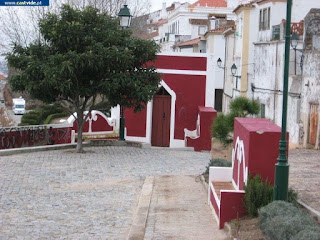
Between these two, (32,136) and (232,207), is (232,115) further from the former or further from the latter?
(32,136)

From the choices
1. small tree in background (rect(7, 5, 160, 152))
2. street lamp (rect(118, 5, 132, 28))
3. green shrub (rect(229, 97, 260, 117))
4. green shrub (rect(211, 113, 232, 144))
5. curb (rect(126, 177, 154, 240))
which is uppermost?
street lamp (rect(118, 5, 132, 28))

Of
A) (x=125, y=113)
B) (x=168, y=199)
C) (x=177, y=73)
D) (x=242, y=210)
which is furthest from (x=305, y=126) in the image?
(x=242, y=210)

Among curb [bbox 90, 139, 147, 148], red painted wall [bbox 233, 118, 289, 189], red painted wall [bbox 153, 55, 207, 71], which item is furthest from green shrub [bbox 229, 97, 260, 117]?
red painted wall [bbox 153, 55, 207, 71]

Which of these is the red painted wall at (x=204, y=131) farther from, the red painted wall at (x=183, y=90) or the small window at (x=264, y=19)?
the small window at (x=264, y=19)

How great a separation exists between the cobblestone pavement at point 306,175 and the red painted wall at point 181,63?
770cm

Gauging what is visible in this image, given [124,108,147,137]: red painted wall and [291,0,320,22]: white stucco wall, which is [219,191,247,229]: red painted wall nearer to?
[124,108,147,137]: red painted wall

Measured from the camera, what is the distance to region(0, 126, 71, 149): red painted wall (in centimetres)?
2184

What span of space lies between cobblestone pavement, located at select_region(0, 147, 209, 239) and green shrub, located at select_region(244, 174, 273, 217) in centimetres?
213

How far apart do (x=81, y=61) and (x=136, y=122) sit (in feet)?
25.0

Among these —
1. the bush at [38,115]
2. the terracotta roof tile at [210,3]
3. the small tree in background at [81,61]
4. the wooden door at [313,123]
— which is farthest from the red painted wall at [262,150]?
the terracotta roof tile at [210,3]

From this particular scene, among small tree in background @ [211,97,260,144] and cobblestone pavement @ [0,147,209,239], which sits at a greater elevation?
small tree in background @ [211,97,260,144]

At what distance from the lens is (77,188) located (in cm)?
1423

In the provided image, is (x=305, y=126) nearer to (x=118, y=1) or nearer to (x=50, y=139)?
(x=50, y=139)

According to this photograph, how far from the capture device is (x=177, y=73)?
25703 millimetres
